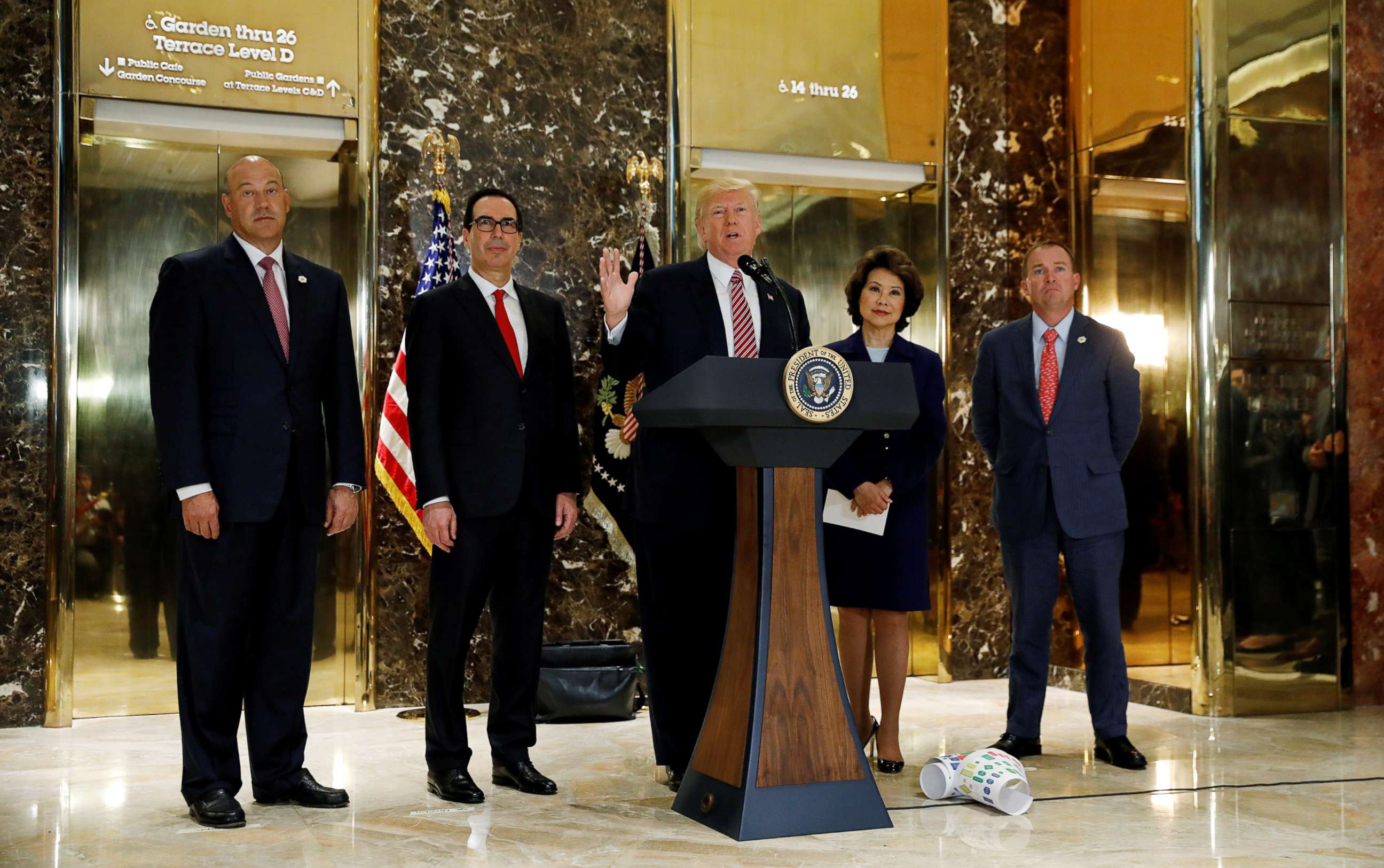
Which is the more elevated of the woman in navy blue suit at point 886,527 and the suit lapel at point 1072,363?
the suit lapel at point 1072,363

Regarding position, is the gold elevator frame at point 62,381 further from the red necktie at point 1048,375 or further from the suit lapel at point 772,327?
the red necktie at point 1048,375

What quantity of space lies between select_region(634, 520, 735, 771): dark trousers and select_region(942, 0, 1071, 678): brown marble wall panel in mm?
2719

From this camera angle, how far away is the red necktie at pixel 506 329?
3.53m

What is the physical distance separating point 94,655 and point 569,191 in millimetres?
2647

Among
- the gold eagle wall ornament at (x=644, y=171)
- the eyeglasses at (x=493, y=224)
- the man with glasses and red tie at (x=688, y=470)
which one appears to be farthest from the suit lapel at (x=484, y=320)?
the gold eagle wall ornament at (x=644, y=171)

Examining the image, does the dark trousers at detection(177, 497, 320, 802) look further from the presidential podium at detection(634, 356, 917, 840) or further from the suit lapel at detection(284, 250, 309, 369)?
the presidential podium at detection(634, 356, 917, 840)

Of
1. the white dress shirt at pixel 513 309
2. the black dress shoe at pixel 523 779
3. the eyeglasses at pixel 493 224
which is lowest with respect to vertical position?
the black dress shoe at pixel 523 779

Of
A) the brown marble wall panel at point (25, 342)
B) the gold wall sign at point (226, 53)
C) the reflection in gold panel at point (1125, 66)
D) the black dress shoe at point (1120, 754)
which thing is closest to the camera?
the black dress shoe at point (1120, 754)

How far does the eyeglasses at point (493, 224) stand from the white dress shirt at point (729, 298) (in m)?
0.45

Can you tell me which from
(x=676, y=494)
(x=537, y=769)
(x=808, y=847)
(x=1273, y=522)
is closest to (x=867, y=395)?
(x=676, y=494)

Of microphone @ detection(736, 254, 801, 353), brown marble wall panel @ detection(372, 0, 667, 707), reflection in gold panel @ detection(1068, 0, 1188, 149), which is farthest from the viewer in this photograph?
brown marble wall panel @ detection(372, 0, 667, 707)

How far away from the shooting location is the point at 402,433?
4.90 metres

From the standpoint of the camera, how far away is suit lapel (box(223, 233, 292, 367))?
3.31 meters

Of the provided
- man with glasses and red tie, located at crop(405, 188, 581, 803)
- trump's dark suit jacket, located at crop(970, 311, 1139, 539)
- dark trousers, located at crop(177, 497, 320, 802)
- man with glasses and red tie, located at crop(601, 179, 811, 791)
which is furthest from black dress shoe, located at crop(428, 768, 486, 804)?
trump's dark suit jacket, located at crop(970, 311, 1139, 539)
